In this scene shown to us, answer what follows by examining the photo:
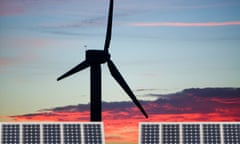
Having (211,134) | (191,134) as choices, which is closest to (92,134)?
(191,134)

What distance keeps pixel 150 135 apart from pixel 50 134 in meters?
4.99

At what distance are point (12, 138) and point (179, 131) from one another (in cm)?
834

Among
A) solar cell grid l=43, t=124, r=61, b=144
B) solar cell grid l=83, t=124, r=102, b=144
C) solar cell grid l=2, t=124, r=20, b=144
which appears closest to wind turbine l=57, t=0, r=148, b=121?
solar cell grid l=83, t=124, r=102, b=144

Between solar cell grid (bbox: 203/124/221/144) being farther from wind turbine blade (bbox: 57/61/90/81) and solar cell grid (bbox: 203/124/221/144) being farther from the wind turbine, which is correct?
wind turbine blade (bbox: 57/61/90/81)

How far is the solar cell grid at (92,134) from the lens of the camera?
4650 centimetres

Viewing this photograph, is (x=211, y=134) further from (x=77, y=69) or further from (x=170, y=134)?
(x=77, y=69)

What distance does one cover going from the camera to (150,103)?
6306cm

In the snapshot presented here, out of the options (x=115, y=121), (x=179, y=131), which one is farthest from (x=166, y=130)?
(x=115, y=121)

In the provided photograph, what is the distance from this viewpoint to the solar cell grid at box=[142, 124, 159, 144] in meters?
46.8

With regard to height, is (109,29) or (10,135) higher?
(109,29)

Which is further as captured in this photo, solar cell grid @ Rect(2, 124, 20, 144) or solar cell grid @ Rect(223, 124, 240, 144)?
solar cell grid @ Rect(223, 124, 240, 144)

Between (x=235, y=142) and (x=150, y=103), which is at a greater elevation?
(x=150, y=103)

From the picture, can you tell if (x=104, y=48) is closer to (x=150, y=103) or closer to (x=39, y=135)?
(x=150, y=103)

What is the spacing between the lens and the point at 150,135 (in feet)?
154
